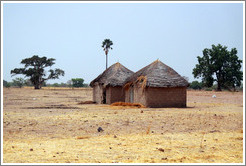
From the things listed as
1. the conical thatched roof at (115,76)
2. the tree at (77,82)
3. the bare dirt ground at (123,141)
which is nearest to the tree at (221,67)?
the conical thatched roof at (115,76)

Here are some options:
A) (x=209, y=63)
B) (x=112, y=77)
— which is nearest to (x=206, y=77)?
(x=209, y=63)

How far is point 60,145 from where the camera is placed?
750 centimetres

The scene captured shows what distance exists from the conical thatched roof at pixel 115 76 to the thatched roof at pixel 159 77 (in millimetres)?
1930

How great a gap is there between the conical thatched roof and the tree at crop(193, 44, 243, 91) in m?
23.1

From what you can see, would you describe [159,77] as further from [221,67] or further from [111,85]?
[221,67]

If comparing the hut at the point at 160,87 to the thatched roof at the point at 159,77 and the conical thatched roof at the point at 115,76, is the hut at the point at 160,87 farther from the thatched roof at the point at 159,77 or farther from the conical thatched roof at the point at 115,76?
the conical thatched roof at the point at 115,76

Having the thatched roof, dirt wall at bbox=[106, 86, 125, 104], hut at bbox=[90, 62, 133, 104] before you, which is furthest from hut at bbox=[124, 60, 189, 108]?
dirt wall at bbox=[106, 86, 125, 104]

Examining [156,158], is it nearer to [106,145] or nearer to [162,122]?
[106,145]

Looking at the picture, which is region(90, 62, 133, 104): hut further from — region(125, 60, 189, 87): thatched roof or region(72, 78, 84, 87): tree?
region(72, 78, 84, 87): tree

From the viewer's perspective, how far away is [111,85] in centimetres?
2344

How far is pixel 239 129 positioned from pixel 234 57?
37.2 metres

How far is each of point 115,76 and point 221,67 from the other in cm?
2635

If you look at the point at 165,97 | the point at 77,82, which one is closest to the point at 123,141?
the point at 165,97

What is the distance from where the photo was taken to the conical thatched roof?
77.5ft
